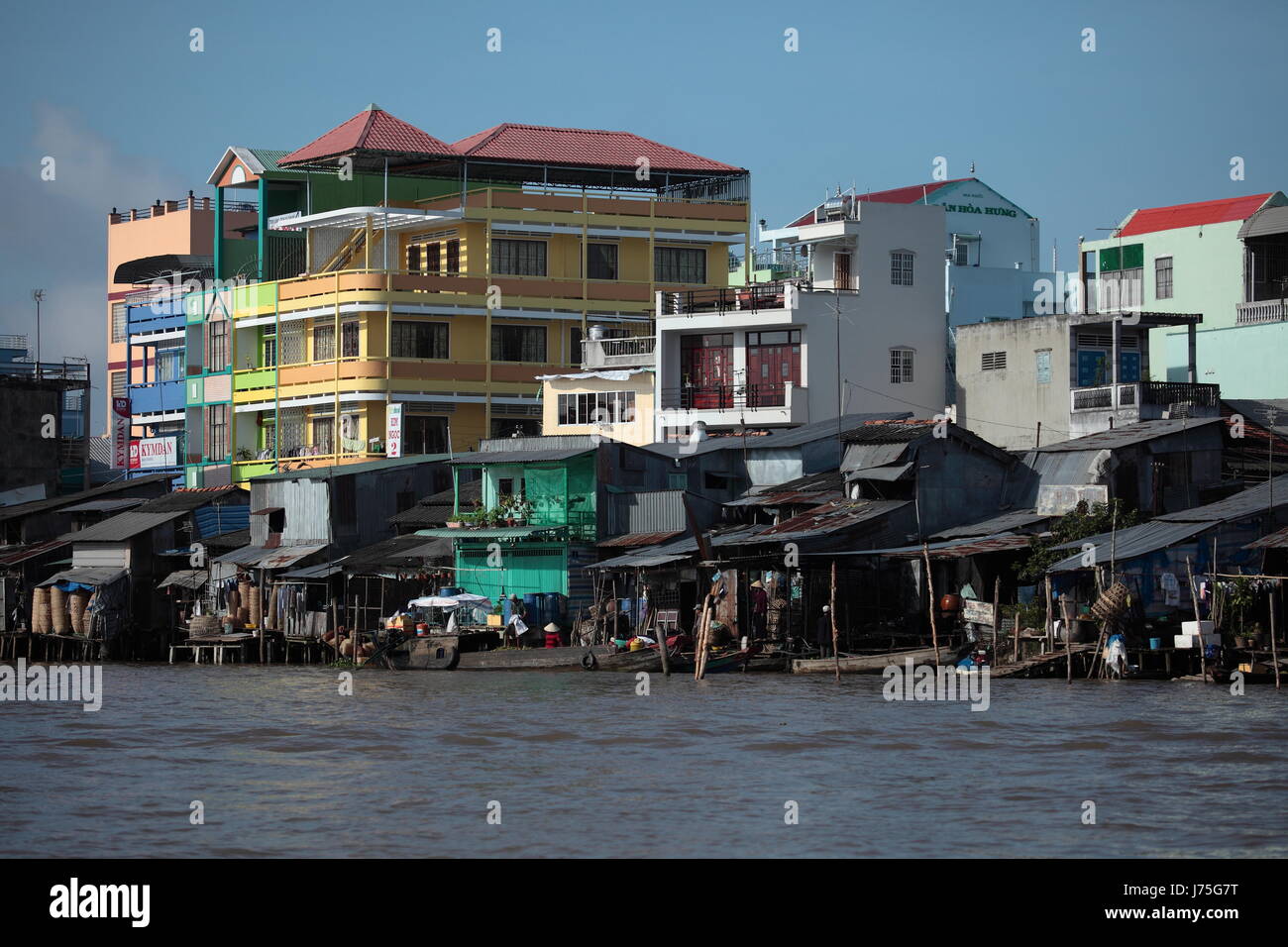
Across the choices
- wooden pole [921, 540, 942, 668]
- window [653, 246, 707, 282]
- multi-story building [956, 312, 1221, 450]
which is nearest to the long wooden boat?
wooden pole [921, 540, 942, 668]

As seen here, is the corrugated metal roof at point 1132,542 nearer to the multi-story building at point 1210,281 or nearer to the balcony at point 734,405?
the multi-story building at point 1210,281

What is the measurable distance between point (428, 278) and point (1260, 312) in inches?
1022

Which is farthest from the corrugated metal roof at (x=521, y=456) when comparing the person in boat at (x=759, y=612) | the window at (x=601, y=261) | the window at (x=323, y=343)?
the window at (x=601, y=261)

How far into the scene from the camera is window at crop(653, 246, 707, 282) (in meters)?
62.4

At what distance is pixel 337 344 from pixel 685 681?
81.7 ft

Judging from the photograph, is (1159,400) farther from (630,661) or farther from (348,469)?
(348,469)

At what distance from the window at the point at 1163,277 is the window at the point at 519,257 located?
1991cm

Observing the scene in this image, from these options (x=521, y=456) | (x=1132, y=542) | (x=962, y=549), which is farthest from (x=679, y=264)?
(x=1132, y=542)

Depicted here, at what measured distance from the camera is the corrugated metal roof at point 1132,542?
35562 mm

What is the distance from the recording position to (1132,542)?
3672cm

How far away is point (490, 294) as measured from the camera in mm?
59750
